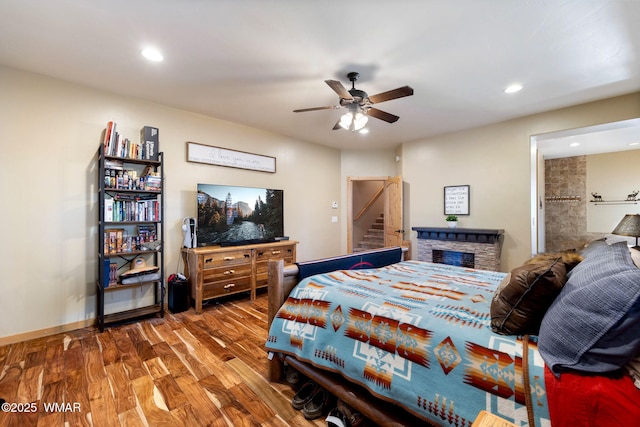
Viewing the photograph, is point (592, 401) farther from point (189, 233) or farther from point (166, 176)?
point (166, 176)

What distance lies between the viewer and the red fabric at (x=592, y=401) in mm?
804

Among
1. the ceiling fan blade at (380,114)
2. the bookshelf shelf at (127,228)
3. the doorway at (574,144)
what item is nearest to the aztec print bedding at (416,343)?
the ceiling fan blade at (380,114)

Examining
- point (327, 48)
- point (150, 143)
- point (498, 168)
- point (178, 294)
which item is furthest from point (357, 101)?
point (178, 294)

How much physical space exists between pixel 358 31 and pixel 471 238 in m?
3.41

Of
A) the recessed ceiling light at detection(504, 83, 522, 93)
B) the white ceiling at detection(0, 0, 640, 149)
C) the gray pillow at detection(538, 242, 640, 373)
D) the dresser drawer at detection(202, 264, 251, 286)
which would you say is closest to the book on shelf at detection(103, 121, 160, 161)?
the white ceiling at detection(0, 0, 640, 149)

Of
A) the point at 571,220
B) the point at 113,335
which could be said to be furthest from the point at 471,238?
the point at 113,335

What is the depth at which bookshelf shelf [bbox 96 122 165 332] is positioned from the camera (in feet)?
9.11

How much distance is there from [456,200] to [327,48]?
335cm

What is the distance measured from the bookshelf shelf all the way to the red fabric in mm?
3384

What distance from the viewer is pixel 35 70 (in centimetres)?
257

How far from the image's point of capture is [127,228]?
10.3 ft

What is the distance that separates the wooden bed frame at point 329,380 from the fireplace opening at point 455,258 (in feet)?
10.8

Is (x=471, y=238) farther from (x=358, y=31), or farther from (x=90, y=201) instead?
(x=90, y=201)

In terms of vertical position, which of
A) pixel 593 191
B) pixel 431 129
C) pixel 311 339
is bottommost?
pixel 311 339
